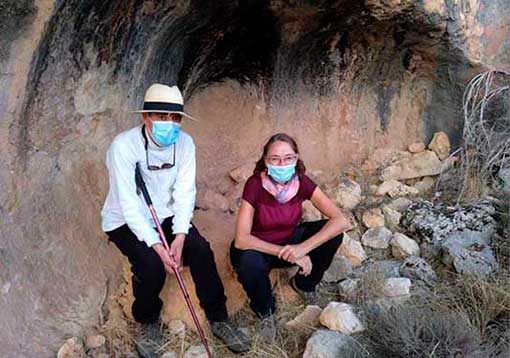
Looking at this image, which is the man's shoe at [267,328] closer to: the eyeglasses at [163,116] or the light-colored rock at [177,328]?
the light-colored rock at [177,328]

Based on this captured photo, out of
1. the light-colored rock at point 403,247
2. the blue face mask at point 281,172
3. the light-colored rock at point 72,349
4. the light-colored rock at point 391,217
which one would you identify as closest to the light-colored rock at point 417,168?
the light-colored rock at point 391,217

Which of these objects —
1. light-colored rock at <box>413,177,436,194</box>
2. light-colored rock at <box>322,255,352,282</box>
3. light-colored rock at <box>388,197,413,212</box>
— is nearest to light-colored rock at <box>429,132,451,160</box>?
light-colored rock at <box>413,177,436,194</box>

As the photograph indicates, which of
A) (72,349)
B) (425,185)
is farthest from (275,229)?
(425,185)

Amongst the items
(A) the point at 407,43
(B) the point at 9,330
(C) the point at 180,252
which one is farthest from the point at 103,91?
(A) the point at 407,43

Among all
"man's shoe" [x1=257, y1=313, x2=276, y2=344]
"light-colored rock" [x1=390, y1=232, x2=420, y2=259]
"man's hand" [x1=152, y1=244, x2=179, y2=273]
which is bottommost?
"man's shoe" [x1=257, y1=313, x2=276, y2=344]

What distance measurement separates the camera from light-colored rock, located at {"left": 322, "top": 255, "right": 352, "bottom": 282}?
12.3ft

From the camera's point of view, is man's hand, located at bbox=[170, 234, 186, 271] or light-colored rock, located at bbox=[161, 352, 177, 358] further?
light-colored rock, located at bbox=[161, 352, 177, 358]

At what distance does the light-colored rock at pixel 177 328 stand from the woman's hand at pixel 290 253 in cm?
61

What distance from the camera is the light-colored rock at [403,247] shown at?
4.00 meters

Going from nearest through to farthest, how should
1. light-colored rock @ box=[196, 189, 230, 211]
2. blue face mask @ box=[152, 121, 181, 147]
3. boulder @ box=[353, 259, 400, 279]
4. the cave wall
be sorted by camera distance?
blue face mask @ box=[152, 121, 181, 147], the cave wall, boulder @ box=[353, 259, 400, 279], light-colored rock @ box=[196, 189, 230, 211]

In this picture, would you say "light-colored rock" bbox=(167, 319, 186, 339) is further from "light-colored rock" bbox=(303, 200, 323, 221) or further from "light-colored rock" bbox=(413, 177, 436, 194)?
"light-colored rock" bbox=(413, 177, 436, 194)

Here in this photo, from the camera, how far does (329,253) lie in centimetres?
340

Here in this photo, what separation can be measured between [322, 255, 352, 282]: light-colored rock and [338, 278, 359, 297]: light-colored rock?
0.07m

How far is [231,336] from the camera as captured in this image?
3.23 meters
